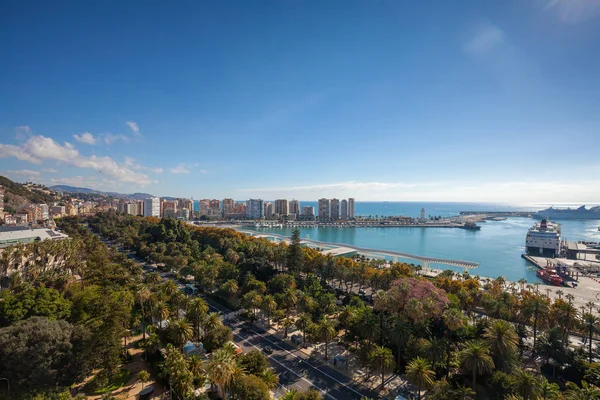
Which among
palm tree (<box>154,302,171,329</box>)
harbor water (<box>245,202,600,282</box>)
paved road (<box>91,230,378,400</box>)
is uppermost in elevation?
palm tree (<box>154,302,171,329</box>)

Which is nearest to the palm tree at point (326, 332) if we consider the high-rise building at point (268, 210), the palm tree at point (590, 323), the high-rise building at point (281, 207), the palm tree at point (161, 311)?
the palm tree at point (161, 311)

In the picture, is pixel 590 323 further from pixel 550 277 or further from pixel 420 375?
pixel 550 277

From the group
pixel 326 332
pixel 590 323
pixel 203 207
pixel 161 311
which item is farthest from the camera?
pixel 203 207

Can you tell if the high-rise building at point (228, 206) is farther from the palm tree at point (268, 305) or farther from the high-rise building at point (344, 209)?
the palm tree at point (268, 305)

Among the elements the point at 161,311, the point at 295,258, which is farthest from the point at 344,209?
the point at 161,311

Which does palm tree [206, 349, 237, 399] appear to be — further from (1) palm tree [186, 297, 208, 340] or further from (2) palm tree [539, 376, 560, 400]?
(2) palm tree [539, 376, 560, 400]


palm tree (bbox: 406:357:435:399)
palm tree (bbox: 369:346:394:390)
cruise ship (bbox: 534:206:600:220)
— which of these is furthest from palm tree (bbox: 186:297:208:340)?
cruise ship (bbox: 534:206:600:220)
